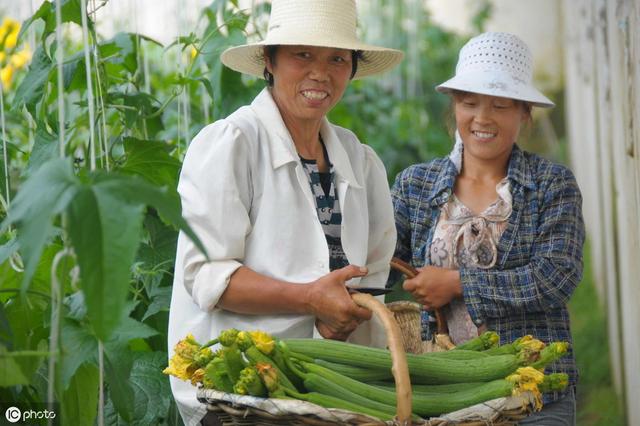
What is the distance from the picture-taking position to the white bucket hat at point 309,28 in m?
2.71

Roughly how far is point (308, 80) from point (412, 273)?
A: 63 centimetres

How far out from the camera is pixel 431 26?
12641mm

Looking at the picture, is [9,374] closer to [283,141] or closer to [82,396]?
[82,396]

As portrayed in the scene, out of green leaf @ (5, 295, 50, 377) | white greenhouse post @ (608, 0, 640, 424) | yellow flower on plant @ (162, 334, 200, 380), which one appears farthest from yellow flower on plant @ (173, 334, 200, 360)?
white greenhouse post @ (608, 0, 640, 424)

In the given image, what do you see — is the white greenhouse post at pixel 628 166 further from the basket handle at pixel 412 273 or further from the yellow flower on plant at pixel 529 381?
the yellow flower on plant at pixel 529 381

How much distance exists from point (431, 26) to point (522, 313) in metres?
9.94

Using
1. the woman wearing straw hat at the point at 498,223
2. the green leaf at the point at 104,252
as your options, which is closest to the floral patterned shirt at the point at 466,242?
the woman wearing straw hat at the point at 498,223

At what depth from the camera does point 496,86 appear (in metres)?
3.07

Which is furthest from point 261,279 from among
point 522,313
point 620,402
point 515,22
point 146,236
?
point 515,22

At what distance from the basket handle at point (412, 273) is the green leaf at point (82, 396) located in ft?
2.90

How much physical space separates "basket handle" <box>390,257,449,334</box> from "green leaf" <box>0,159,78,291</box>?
128cm

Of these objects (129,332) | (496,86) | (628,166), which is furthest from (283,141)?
(628,166)

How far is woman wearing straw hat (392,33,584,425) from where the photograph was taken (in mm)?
2977

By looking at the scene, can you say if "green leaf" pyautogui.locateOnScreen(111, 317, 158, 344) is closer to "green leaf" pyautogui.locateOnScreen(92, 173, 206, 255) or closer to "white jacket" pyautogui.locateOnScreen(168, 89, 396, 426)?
"white jacket" pyautogui.locateOnScreen(168, 89, 396, 426)
